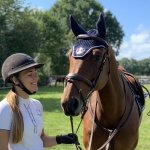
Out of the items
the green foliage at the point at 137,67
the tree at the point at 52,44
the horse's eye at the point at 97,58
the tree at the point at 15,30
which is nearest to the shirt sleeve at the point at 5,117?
the horse's eye at the point at 97,58

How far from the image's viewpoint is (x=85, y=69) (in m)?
2.48

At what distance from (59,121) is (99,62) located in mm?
6694

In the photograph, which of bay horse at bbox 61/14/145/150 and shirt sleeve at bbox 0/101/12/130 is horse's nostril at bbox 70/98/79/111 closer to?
bay horse at bbox 61/14/145/150

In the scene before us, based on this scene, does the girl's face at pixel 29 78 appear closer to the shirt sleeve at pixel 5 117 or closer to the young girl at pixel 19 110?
the young girl at pixel 19 110

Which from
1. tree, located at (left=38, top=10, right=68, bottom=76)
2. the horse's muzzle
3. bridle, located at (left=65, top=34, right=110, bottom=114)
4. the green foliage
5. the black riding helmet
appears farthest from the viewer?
the green foliage

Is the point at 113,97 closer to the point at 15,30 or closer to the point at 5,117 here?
the point at 5,117

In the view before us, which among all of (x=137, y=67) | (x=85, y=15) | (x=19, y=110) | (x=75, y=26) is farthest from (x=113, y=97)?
(x=137, y=67)

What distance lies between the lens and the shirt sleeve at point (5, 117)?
1927 millimetres

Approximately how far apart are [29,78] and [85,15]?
44.9 m

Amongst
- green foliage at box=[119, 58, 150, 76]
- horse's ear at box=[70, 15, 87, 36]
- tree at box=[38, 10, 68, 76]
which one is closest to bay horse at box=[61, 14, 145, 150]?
horse's ear at box=[70, 15, 87, 36]

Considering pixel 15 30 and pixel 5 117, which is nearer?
pixel 5 117

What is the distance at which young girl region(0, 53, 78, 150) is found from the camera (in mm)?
1947

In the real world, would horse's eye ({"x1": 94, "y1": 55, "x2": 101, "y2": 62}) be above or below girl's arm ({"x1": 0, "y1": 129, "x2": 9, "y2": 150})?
above

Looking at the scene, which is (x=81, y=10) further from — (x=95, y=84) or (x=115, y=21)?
(x=95, y=84)
